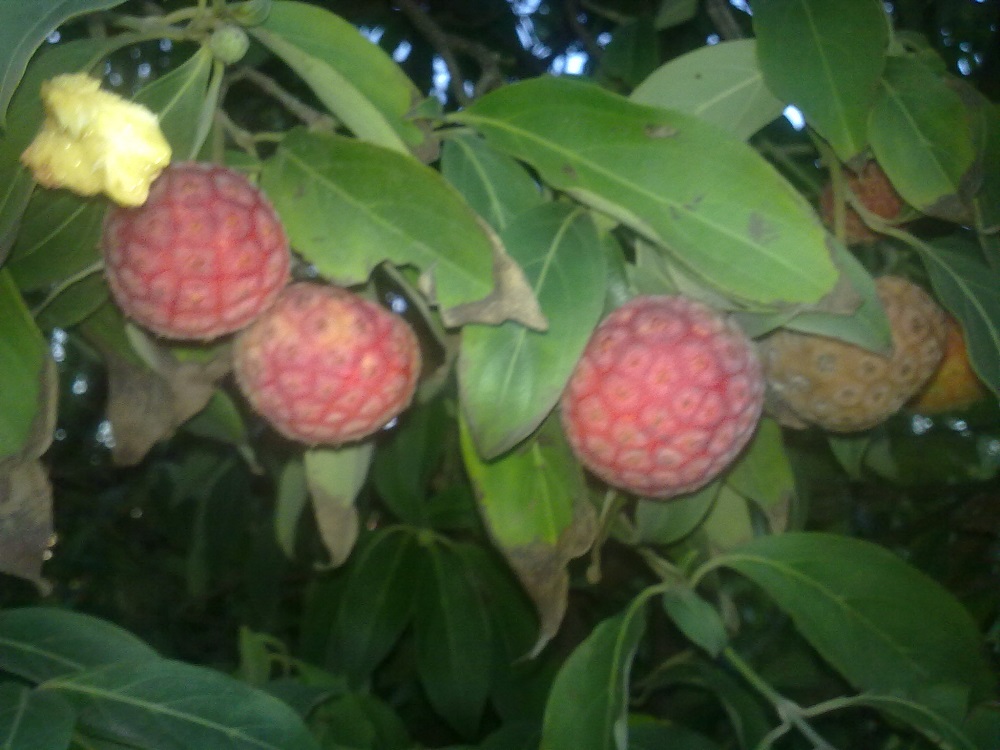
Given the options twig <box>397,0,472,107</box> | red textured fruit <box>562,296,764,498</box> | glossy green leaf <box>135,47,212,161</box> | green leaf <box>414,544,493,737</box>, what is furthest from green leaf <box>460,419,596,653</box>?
green leaf <box>414,544,493,737</box>

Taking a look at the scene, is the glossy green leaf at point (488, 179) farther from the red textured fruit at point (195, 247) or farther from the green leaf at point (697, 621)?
the green leaf at point (697, 621)

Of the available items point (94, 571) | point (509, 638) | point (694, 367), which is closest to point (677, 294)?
point (694, 367)

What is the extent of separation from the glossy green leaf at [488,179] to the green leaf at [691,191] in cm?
4

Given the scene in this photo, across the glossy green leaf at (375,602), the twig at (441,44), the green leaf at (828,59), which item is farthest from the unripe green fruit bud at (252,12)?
the glossy green leaf at (375,602)

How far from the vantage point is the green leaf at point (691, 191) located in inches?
28.1

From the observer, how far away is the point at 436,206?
2.21 ft

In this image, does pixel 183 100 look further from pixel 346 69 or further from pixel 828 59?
pixel 828 59

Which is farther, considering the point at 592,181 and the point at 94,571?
the point at 94,571

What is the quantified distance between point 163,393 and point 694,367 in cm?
42

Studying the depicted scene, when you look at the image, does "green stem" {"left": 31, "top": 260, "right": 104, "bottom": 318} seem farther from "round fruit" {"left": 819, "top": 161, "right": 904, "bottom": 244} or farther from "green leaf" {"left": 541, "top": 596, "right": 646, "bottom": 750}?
"round fruit" {"left": 819, "top": 161, "right": 904, "bottom": 244}

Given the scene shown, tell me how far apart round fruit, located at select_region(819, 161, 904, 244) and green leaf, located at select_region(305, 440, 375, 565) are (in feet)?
1.54

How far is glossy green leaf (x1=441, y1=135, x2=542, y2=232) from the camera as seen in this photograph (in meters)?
0.79

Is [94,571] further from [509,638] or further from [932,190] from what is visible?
[932,190]

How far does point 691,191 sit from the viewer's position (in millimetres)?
724
